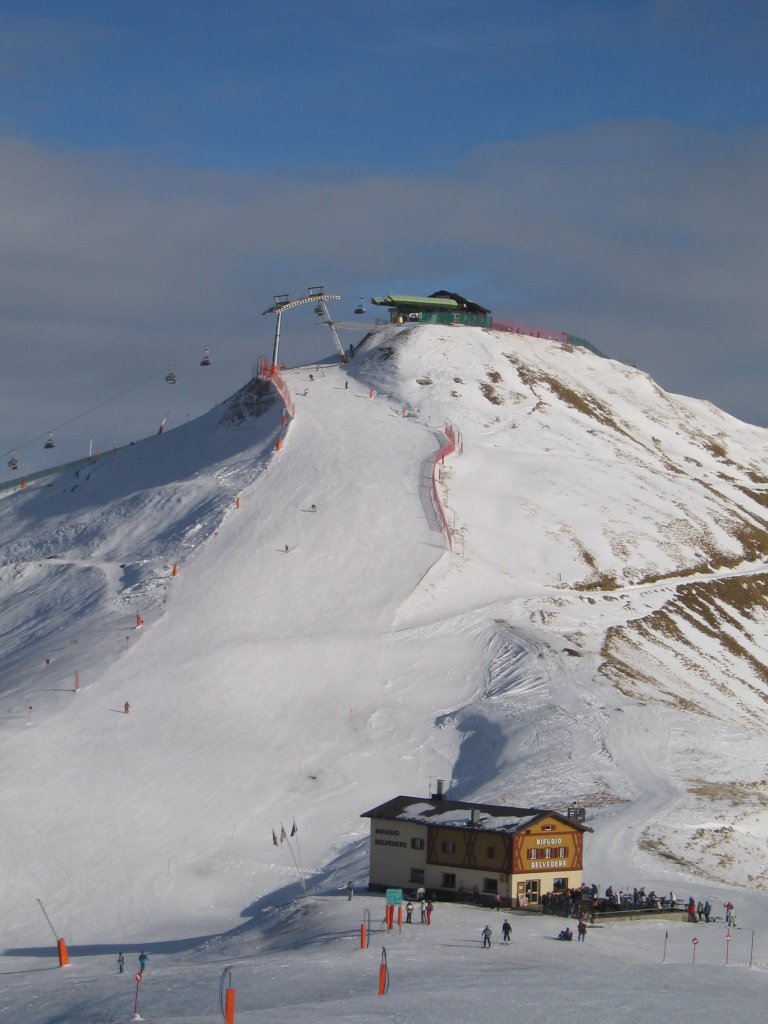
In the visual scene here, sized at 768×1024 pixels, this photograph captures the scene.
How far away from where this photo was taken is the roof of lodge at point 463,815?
45.1 metres

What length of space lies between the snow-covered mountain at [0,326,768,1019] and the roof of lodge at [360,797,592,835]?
3479mm

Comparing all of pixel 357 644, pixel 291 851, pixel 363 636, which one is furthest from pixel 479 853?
pixel 363 636

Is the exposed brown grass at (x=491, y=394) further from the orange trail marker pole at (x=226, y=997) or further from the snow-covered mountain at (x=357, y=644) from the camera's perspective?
the orange trail marker pole at (x=226, y=997)

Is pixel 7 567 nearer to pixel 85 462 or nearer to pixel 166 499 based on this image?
pixel 166 499

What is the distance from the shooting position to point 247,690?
66.6m

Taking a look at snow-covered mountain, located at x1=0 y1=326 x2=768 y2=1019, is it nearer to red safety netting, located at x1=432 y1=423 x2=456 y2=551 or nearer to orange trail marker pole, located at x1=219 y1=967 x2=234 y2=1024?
red safety netting, located at x1=432 y1=423 x2=456 y2=551

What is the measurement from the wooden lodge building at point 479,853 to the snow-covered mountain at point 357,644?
326 centimetres

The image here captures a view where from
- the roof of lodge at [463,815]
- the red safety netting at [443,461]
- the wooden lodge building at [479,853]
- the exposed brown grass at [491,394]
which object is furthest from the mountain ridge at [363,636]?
the roof of lodge at [463,815]

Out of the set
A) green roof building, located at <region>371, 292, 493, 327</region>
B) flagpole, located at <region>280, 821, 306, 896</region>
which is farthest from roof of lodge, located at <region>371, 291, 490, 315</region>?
flagpole, located at <region>280, 821, 306, 896</region>

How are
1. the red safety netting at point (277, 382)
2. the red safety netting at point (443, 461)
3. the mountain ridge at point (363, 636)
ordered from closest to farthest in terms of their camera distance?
the mountain ridge at point (363, 636), the red safety netting at point (443, 461), the red safety netting at point (277, 382)

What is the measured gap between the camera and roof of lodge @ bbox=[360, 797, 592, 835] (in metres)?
45.1

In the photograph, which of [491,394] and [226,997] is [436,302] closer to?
[491,394]

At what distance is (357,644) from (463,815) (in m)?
25.9

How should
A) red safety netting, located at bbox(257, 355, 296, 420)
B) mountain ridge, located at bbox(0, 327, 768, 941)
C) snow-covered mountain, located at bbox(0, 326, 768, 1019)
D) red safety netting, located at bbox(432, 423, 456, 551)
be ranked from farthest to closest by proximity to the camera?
red safety netting, located at bbox(257, 355, 296, 420), red safety netting, located at bbox(432, 423, 456, 551), mountain ridge, located at bbox(0, 327, 768, 941), snow-covered mountain, located at bbox(0, 326, 768, 1019)
